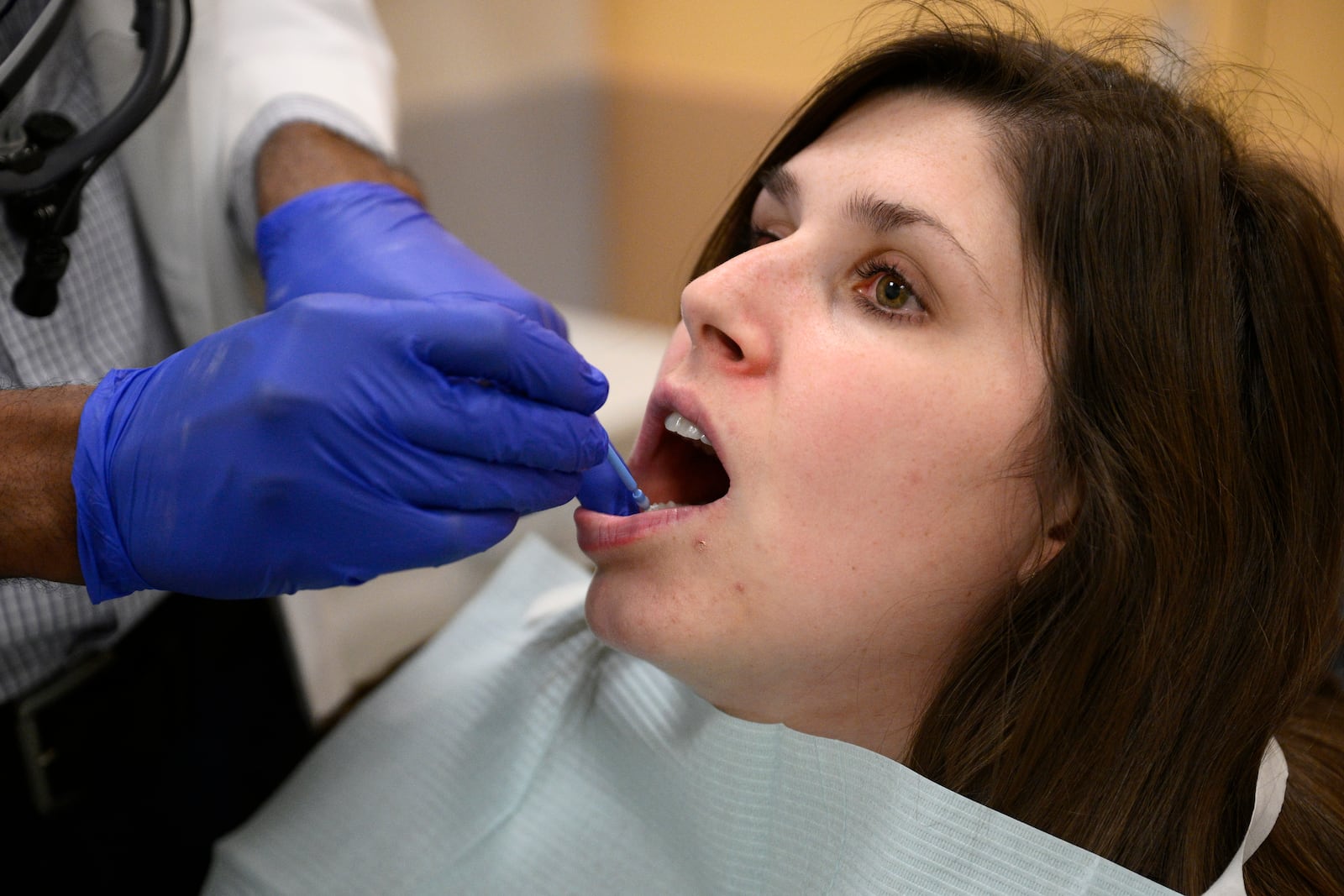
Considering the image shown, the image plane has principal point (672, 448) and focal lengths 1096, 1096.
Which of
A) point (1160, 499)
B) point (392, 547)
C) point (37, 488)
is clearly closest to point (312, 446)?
point (392, 547)

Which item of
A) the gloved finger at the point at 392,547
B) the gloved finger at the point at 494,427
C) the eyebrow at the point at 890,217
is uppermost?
the eyebrow at the point at 890,217

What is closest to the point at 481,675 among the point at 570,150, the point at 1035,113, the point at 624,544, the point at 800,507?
the point at 624,544

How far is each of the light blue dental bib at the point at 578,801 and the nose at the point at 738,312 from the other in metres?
0.34

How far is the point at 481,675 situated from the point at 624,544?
17.5 inches

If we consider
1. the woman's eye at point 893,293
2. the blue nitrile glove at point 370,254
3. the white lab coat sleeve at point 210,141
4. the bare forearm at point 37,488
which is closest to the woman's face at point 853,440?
the woman's eye at point 893,293

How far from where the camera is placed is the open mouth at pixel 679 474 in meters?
1.12

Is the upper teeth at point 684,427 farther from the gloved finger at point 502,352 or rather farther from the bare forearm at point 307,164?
the bare forearm at point 307,164

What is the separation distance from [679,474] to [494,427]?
0.28 metres

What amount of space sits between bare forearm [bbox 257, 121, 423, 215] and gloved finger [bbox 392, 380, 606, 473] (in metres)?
0.52

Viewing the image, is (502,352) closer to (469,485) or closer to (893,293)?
(469,485)

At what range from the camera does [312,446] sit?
0.87 m

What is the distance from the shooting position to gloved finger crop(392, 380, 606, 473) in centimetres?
90

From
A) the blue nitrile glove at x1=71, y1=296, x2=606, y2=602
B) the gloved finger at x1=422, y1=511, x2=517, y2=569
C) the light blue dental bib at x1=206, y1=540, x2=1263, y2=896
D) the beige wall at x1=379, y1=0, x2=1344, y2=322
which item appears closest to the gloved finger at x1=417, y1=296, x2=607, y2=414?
the blue nitrile glove at x1=71, y1=296, x2=606, y2=602

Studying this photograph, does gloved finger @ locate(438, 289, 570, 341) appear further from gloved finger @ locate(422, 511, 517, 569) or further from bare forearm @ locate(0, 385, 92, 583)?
bare forearm @ locate(0, 385, 92, 583)
